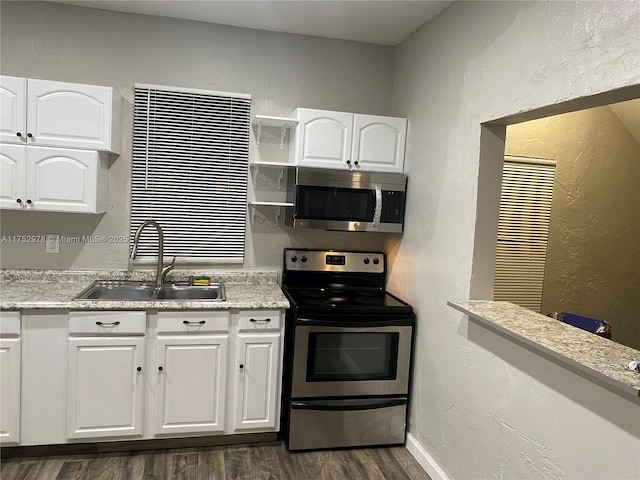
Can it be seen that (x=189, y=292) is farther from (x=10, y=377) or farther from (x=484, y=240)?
(x=484, y=240)

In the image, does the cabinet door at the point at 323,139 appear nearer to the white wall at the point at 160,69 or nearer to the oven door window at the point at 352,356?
the white wall at the point at 160,69

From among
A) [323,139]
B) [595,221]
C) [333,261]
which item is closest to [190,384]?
[333,261]

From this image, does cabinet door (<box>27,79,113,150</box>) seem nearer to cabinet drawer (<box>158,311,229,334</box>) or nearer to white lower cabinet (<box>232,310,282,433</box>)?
cabinet drawer (<box>158,311,229,334</box>)

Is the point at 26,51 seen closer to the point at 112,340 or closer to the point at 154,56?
the point at 154,56

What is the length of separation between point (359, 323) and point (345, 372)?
0.31 meters

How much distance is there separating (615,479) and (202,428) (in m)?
2.12

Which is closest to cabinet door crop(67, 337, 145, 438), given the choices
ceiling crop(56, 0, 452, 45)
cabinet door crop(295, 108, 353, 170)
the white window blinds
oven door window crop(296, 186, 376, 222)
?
oven door window crop(296, 186, 376, 222)

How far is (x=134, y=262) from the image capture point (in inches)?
128

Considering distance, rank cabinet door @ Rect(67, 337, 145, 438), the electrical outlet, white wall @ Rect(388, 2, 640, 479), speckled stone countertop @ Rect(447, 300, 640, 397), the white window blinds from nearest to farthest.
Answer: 1. speckled stone countertop @ Rect(447, 300, 640, 397)
2. white wall @ Rect(388, 2, 640, 479)
3. cabinet door @ Rect(67, 337, 145, 438)
4. the electrical outlet
5. the white window blinds

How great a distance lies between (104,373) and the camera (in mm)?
2713

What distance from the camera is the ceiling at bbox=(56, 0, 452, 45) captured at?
2799 millimetres

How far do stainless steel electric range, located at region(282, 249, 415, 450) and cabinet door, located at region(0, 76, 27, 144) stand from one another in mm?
1816

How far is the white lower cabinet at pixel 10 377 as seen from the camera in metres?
2.59

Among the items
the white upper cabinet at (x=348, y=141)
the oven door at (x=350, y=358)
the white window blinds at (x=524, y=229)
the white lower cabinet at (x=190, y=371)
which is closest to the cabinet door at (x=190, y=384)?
the white lower cabinet at (x=190, y=371)
